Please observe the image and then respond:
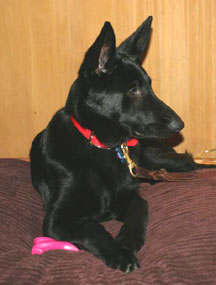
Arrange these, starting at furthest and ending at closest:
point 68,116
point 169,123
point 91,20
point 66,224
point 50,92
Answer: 1. point 50,92
2. point 91,20
3. point 68,116
4. point 169,123
5. point 66,224

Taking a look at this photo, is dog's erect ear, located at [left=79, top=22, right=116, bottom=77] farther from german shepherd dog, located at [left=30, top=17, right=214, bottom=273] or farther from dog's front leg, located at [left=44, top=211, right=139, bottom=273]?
dog's front leg, located at [left=44, top=211, right=139, bottom=273]

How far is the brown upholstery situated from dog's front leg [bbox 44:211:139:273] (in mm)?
28

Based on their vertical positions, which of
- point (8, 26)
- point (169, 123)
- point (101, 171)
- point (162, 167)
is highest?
point (8, 26)

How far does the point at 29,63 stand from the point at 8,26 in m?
0.25

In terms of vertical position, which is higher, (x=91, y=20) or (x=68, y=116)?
(x=91, y=20)

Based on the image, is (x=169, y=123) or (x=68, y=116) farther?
(x=68, y=116)

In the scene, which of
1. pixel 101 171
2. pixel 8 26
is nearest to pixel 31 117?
pixel 8 26

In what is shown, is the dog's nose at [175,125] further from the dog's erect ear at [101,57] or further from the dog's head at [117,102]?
the dog's erect ear at [101,57]

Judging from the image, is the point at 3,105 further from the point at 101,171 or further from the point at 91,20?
the point at 101,171

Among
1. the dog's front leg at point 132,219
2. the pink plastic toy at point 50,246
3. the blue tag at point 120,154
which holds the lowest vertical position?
the pink plastic toy at point 50,246

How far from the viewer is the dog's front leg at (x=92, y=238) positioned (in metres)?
1.22

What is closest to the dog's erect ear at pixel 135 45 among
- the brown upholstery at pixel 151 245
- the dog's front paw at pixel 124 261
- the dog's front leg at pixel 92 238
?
the brown upholstery at pixel 151 245

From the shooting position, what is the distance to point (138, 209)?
1564 millimetres

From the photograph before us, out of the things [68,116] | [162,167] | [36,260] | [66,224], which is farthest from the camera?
[162,167]
